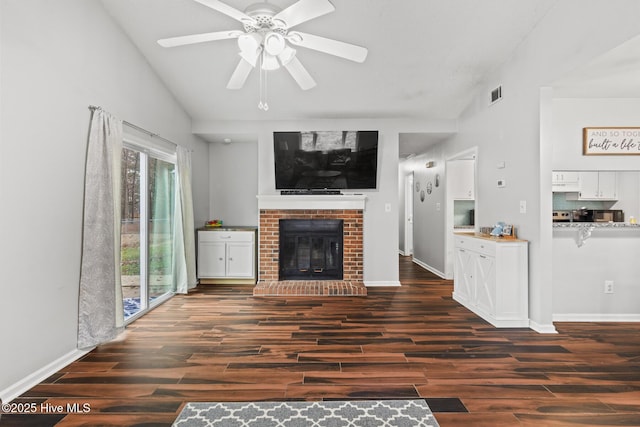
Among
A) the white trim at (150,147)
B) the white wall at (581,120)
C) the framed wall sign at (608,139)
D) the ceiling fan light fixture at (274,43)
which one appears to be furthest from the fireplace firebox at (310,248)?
the ceiling fan light fixture at (274,43)

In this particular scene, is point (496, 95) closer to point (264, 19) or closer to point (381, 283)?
point (381, 283)

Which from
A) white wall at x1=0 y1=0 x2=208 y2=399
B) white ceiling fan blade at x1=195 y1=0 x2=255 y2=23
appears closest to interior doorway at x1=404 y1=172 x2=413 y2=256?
white wall at x1=0 y1=0 x2=208 y2=399

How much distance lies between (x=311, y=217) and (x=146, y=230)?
86.0 inches

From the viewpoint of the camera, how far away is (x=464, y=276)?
13.7 feet

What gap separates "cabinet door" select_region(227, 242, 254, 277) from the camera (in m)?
5.24

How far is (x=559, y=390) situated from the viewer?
225cm

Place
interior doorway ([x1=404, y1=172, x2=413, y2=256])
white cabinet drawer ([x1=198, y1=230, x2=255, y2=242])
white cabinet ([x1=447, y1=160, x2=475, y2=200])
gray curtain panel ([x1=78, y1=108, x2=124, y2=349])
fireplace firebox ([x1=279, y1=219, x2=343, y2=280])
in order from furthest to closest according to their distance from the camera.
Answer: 1. interior doorway ([x1=404, y1=172, x2=413, y2=256])
2. white cabinet ([x1=447, y1=160, x2=475, y2=200])
3. white cabinet drawer ([x1=198, y1=230, x2=255, y2=242])
4. fireplace firebox ([x1=279, y1=219, x2=343, y2=280])
5. gray curtain panel ([x1=78, y1=108, x2=124, y2=349])

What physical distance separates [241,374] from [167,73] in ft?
11.4

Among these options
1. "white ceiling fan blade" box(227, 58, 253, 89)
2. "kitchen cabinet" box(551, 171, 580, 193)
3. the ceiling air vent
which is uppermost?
the ceiling air vent

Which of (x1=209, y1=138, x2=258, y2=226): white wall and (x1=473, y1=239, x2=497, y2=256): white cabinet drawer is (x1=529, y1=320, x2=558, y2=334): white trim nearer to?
(x1=473, y1=239, x2=497, y2=256): white cabinet drawer

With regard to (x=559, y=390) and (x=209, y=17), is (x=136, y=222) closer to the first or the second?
(x=209, y=17)

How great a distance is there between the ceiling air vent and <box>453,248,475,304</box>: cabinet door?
71.6 inches

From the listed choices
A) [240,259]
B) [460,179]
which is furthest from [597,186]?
[240,259]

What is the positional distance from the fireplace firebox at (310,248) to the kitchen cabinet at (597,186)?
2923 millimetres
